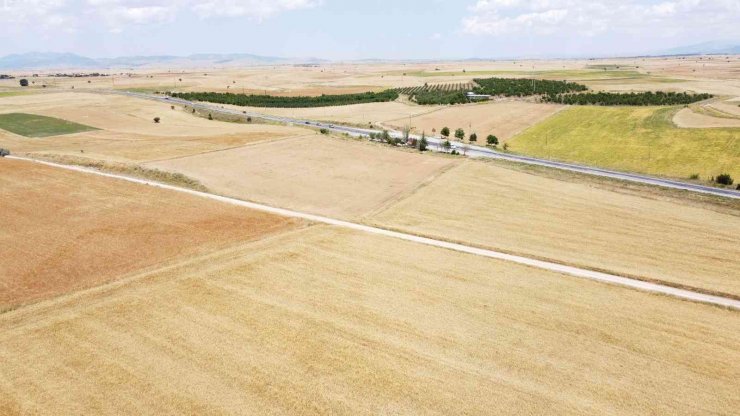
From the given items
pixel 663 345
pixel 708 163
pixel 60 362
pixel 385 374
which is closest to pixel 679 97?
pixel 708 163

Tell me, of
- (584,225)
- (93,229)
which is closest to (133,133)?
(93,229)

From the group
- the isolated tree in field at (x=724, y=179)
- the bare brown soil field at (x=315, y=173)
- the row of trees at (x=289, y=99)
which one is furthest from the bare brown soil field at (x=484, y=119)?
the isolated tree in field at (x=724, y=179)

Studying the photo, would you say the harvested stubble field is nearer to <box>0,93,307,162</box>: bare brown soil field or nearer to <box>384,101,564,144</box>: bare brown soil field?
<box>0,93,307,162</box>: bare brown soil field

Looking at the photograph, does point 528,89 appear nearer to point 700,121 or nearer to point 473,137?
point 700,121

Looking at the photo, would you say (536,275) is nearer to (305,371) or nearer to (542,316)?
(542,316)

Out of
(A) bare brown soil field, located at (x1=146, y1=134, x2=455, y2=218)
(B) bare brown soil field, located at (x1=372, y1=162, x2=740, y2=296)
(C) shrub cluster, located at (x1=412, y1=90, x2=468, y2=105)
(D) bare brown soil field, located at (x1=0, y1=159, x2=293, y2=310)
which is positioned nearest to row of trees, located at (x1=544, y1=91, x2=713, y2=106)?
(C) shrub cluster, located at (x1=412, y1=90, x2=468, y2=105)

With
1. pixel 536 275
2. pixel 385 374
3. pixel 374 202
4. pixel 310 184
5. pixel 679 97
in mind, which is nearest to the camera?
pixel 385 374

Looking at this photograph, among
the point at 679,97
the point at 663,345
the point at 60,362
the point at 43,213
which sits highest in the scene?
the point at 679,97
